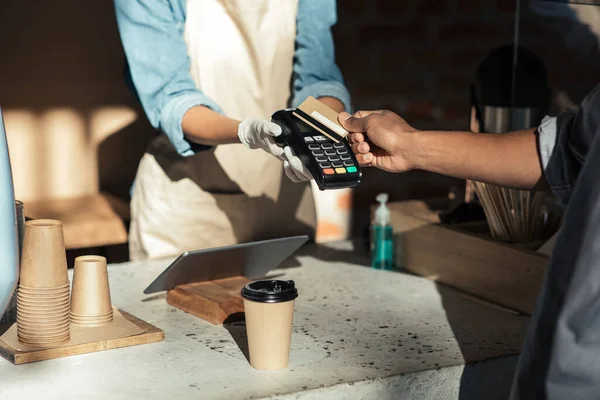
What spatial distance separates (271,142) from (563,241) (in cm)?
58

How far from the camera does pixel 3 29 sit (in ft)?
8.57

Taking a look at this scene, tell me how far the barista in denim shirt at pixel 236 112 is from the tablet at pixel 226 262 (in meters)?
0.32

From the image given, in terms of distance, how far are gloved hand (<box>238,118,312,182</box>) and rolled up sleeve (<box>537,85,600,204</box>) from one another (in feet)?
1.26

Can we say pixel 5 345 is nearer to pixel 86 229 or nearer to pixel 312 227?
pixel 312 227

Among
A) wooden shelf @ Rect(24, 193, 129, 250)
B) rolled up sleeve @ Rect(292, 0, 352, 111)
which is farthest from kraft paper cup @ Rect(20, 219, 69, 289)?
wooden shelf @ Rect(24, 193, 129, 250)

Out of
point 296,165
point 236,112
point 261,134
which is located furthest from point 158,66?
point 296,165

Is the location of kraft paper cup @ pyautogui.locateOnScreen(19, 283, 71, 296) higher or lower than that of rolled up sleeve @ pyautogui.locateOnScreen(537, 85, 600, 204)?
lower

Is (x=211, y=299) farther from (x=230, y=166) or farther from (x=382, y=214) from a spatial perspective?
(x=230, y=166)

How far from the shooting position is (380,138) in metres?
1.39

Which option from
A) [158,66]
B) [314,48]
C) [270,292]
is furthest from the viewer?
[314,48]

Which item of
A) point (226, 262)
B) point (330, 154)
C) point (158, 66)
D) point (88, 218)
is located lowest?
point (88, 218)

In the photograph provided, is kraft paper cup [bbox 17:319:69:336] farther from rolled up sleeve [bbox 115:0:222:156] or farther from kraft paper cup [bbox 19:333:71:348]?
rolled up sleeve [bbox 115:0:222:156]

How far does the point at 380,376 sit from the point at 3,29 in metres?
1.84

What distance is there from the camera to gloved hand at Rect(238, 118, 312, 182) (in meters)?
1.42
